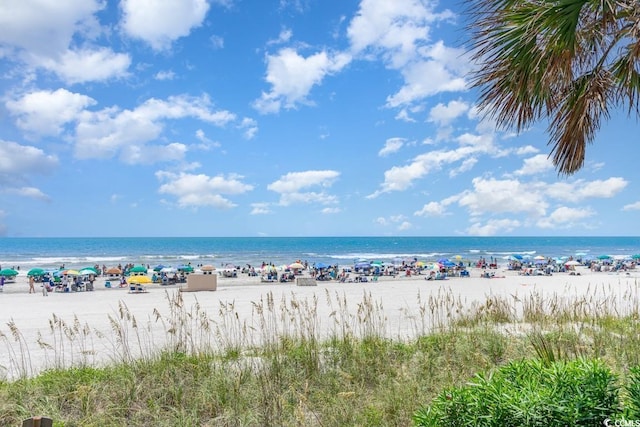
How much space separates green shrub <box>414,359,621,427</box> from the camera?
7.04 ft

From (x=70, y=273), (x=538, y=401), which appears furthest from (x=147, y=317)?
(x=70, y=273)

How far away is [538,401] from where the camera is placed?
216 cm

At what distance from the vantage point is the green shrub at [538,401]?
2.14 meters

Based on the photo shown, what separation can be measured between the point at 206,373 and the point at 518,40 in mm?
4932

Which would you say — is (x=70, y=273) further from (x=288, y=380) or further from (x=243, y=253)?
(x=243, y=253)

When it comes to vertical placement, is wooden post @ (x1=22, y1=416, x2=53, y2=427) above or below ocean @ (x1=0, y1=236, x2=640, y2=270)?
above


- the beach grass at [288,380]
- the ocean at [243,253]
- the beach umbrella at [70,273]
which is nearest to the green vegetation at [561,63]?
the beach grass at [288,380]

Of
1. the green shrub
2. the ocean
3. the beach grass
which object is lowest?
the ocean

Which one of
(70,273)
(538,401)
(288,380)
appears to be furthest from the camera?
(70,273)

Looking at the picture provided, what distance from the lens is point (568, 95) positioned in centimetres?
505

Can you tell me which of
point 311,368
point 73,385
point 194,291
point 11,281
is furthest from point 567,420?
point 11,281

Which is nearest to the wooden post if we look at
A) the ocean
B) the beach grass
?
the beach grass

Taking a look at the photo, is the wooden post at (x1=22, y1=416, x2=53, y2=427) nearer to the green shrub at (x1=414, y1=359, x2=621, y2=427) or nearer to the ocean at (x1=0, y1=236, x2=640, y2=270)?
the green shrub at (x1=414, y1=359, x2=621, y2=427)

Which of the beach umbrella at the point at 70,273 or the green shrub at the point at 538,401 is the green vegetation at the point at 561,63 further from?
the beach umbrella at the point at 70,273
